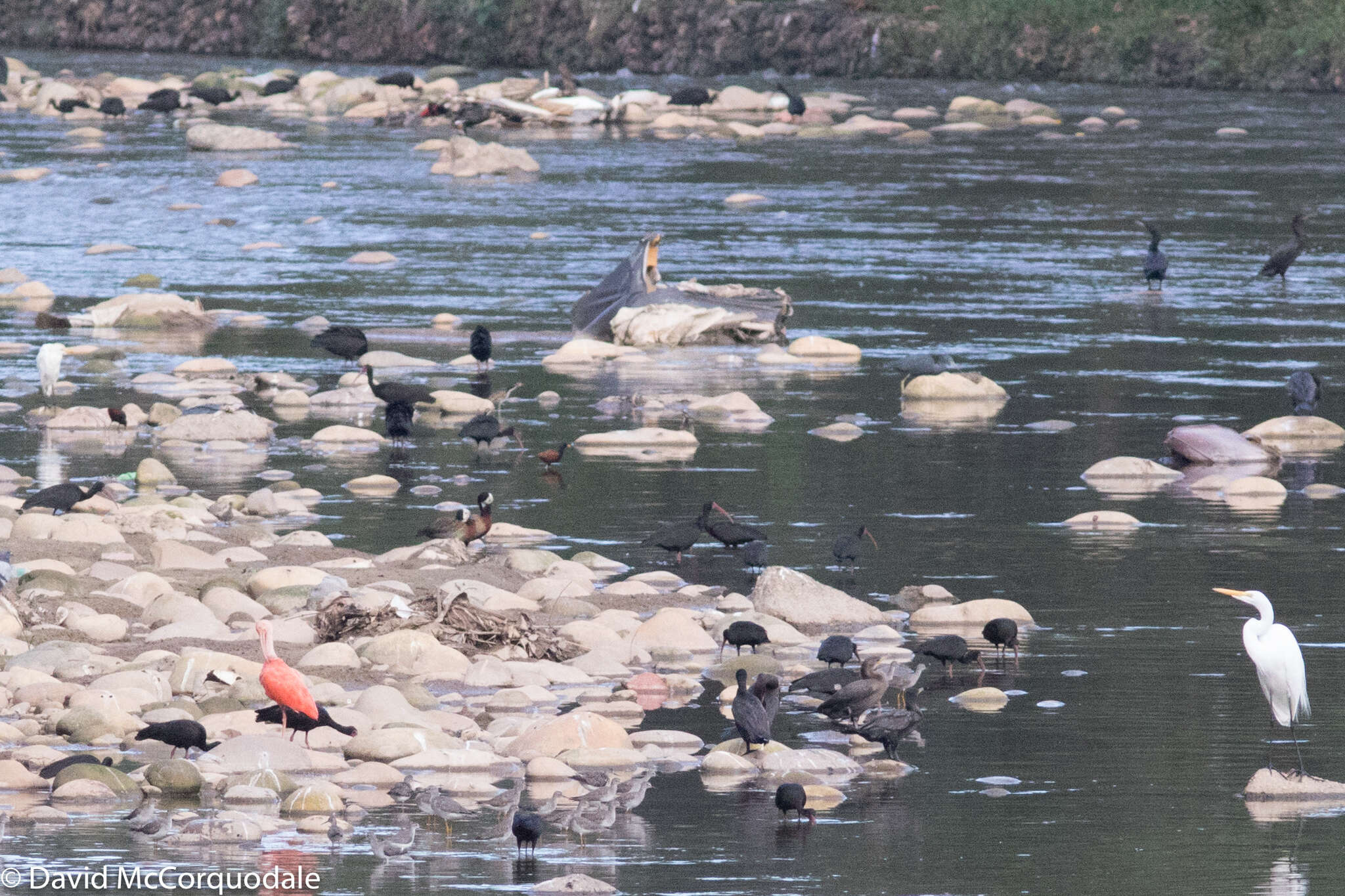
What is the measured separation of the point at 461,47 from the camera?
64.9 metres

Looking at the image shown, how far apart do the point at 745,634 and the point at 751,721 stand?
5.68ft

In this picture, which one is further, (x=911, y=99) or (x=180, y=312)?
(x=911, y=99)

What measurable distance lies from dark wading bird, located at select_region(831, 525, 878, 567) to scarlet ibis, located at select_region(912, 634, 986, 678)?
1.92 meters

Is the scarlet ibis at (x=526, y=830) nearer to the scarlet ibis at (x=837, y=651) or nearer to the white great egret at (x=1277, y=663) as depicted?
the scarlet ibis at (x=837, y=651)

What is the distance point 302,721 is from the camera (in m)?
9.21

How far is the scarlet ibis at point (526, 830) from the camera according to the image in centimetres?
786

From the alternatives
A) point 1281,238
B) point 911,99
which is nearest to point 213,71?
point 911,99

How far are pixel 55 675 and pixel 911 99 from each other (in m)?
44.8

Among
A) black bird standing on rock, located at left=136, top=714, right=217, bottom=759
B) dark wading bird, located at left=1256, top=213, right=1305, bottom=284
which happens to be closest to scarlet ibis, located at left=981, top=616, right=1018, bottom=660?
black bird standing on rock, located at left=136, top=714, right=217, bottom=759

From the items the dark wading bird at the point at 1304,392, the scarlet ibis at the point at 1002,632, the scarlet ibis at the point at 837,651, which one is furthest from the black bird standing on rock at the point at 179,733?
the dark wading bird at the point at 1304,392

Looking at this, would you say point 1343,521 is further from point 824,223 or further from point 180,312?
point 824,223

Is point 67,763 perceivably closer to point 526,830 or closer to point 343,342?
point 526,830

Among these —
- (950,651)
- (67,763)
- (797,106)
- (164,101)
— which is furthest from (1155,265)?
(164,101)

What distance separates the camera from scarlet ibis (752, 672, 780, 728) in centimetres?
940
